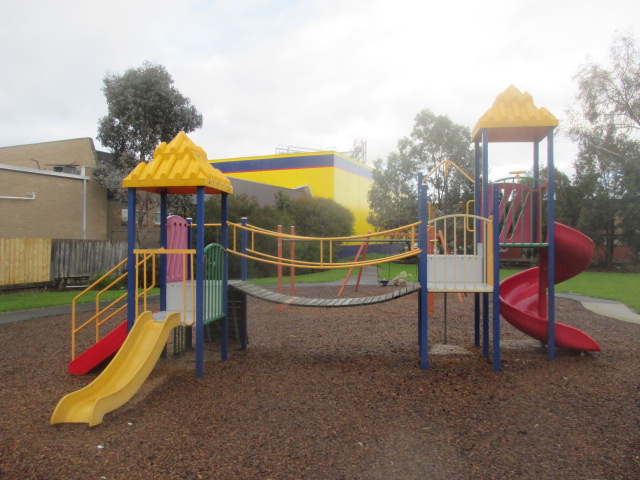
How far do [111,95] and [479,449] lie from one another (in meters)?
18.4

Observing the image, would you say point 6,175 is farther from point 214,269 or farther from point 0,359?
point 214,269

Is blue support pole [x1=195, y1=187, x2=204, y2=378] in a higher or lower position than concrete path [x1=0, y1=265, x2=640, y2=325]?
higher

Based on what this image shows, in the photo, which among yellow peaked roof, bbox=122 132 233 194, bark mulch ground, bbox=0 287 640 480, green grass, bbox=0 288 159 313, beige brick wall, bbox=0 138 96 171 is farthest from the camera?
beige brick wall, bbox=0 138 96 171

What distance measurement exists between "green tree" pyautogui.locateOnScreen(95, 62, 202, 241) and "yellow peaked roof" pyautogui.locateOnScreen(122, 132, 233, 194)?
1376 cm

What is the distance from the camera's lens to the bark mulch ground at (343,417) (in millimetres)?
3270

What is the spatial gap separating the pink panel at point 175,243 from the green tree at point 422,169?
20270 millimetres

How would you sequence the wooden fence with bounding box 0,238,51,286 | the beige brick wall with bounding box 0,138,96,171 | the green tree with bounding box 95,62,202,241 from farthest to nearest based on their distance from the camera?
the beige brick wall with bounding box 0,138,96,171 < the green tree with bounding box 95,62,202,241 < the wooden fence with bounding box 0,238,51,286

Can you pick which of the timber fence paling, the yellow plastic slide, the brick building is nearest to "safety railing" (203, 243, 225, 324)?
the yellow plastic slide

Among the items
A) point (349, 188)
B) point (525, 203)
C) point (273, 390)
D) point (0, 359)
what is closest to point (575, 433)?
point (273, 390)

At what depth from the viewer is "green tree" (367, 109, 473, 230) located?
2573 cm

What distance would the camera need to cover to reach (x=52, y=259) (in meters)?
16.2

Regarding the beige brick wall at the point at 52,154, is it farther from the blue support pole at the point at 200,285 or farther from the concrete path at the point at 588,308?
the blue support pole at the point at 200,285

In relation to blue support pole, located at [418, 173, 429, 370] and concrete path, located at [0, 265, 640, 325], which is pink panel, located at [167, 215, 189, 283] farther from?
concrete path, located at [0, 265, 640, 325]

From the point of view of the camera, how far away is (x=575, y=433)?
3756mm
